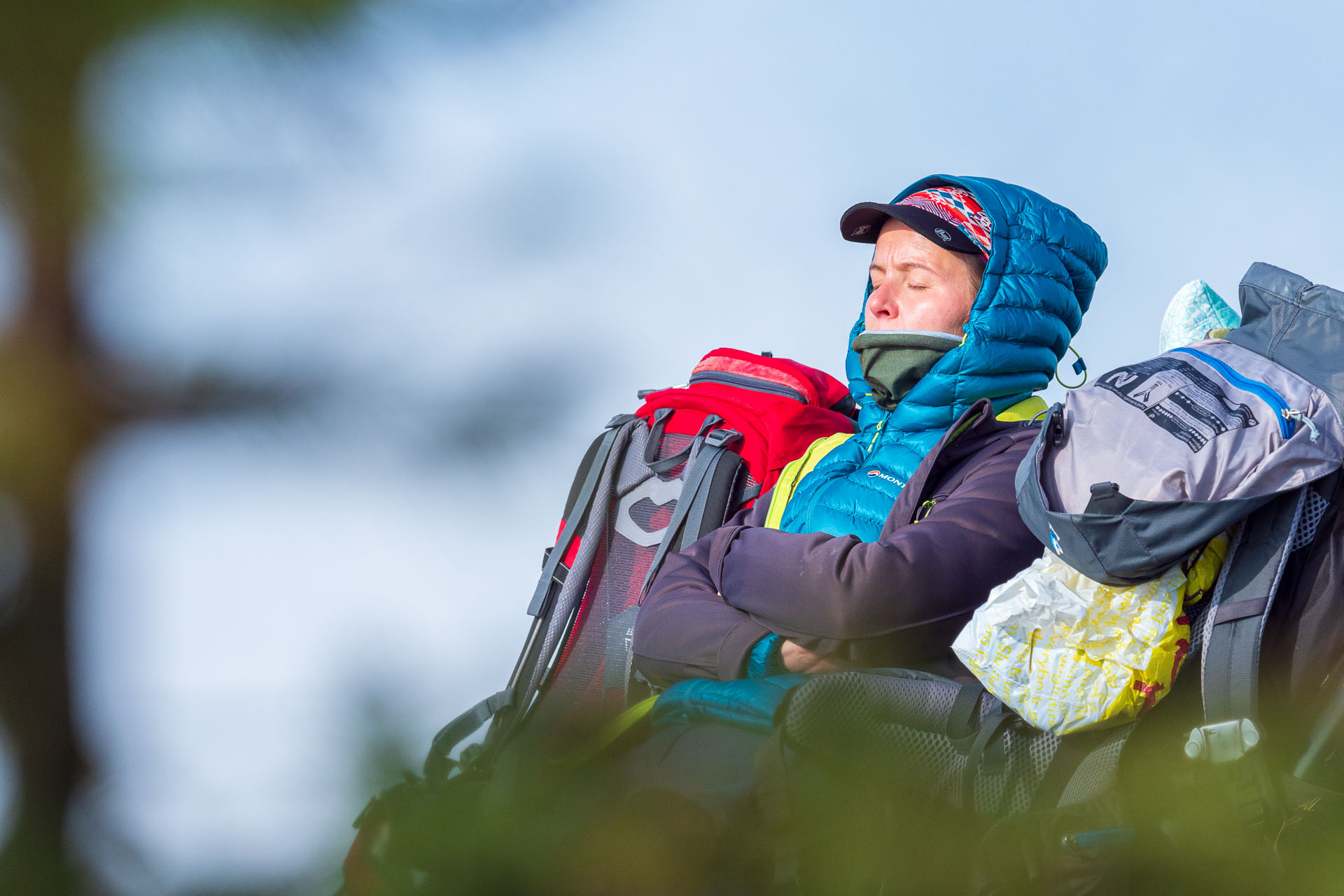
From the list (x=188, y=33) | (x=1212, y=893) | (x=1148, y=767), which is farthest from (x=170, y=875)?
(x=1148, y=767)

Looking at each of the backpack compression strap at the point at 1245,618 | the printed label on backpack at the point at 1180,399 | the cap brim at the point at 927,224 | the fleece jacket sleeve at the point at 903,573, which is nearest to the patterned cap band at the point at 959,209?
the cap brim at the point at 927,224

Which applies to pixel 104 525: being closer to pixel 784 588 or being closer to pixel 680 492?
pixel 784 588

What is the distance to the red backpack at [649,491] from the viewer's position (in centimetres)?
276

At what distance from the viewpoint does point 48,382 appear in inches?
20.6

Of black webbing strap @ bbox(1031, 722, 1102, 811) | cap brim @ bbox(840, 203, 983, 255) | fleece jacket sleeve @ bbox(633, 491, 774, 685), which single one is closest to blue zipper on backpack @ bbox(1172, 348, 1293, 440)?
black webbing strap @ bbox(1031, 722, 1102, 811)

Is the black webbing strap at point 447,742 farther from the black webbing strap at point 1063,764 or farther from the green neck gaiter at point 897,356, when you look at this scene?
the green neck gaiter at point 897,356

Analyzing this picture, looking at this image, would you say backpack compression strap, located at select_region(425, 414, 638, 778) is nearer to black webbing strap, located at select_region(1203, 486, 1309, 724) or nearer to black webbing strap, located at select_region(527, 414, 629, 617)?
black webbing strap, located at select_region(527, 414, 629, 617)

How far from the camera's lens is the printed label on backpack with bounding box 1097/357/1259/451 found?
1409 millimetres

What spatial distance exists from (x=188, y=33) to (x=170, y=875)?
0.40 metres

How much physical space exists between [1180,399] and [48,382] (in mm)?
1366

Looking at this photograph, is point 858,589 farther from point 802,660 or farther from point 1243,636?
point 1243,636

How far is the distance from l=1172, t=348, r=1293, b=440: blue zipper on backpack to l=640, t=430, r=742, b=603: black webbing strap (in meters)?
1.39

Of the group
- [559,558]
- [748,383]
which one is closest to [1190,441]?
[748,383]

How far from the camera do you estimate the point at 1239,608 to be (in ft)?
4.62
